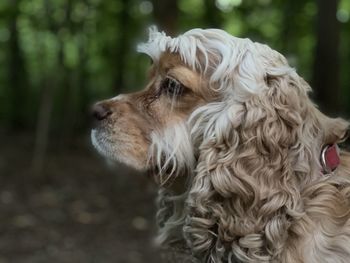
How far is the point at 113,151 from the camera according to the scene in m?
4.00

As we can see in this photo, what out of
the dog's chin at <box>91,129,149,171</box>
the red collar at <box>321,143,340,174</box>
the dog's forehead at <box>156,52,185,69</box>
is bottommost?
the dog's chin at <box>91,129,149,171</box>

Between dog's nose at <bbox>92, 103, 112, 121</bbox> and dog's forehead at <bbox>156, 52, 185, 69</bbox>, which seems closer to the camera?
dog's forehead at <bbox>156, 52, 185, 69</bbox>

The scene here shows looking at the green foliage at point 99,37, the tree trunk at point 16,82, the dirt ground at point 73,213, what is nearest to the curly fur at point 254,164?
the dirt ground at point 73,213

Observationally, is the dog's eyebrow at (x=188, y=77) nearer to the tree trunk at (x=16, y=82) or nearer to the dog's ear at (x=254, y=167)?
the dog's ear at (x=254, y=167)

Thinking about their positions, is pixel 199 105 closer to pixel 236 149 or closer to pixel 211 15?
pixel 236 149

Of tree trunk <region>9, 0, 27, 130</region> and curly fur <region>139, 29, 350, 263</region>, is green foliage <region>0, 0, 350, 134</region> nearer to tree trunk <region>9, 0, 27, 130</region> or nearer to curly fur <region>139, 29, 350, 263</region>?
tree trunk <region>9, 0, 27, 130</region>

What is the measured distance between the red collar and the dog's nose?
114 centimetres

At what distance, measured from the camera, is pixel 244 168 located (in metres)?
3.63

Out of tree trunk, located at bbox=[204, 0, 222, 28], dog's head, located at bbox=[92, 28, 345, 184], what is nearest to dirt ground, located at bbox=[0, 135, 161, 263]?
tree trunk, located at bbox=[204, 0, 222, 28]

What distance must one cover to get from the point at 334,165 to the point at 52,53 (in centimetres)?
1240

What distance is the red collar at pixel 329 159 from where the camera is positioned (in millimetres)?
3779

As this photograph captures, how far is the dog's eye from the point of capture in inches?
153

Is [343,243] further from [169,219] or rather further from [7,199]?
[7,199]

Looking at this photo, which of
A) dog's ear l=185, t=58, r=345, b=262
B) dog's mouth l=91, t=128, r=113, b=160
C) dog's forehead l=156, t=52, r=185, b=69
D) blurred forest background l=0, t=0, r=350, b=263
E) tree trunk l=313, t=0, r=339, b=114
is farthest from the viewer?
tree trunk l=313, t=0, r=339, b=114
